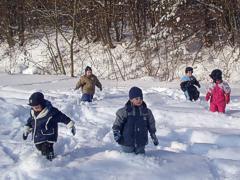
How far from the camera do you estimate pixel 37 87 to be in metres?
15.4

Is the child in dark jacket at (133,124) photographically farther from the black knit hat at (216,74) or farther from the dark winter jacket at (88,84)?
the dark winter jacket at (88,84)

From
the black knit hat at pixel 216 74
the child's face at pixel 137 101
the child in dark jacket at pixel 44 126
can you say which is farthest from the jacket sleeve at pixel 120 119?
the black knit hat at pixel 216 74

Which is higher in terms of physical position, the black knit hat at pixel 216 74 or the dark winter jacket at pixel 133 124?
the black knit hat at pixel 216 74

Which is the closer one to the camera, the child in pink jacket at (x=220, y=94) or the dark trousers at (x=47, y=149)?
the dark trousers at (x=47, y=149)

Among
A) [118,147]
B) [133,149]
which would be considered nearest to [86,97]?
[118,147]

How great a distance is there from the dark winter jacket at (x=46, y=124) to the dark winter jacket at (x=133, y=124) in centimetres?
71

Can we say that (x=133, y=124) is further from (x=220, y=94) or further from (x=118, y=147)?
(x=220, y=94)

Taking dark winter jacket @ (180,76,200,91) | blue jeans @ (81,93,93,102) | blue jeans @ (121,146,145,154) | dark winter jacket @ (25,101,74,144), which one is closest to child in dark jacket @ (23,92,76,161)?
dark winter jacket @ (25,101,74,144)

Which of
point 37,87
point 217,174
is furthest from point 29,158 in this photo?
point 37,87

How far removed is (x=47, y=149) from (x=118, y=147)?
138cm

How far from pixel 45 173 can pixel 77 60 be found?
66.6ft

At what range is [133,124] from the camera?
6.76m

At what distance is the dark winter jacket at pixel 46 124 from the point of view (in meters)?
6.87

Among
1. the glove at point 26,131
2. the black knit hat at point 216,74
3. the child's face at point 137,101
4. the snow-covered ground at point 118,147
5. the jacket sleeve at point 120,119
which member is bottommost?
the snow-covered ground at point 118,147
